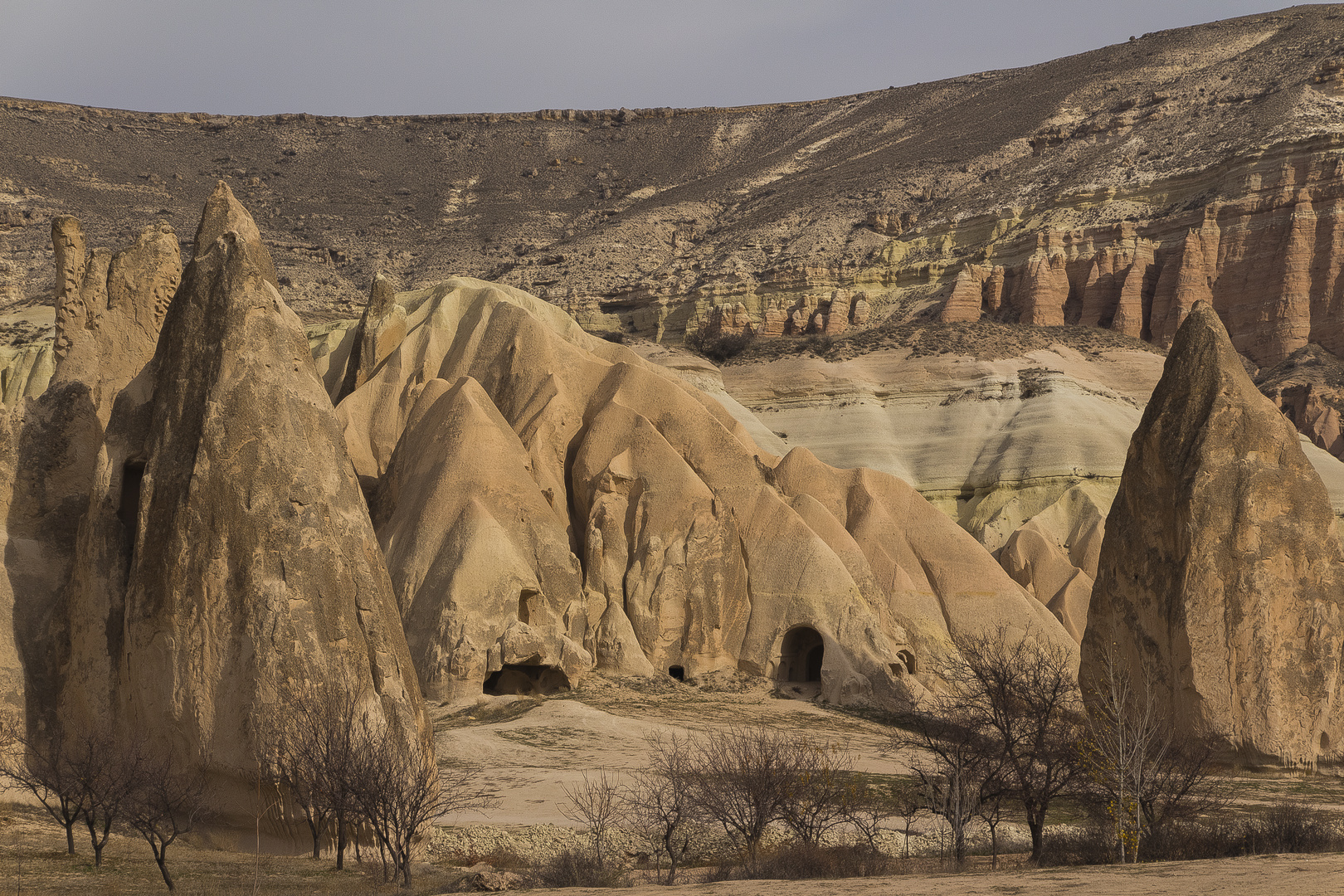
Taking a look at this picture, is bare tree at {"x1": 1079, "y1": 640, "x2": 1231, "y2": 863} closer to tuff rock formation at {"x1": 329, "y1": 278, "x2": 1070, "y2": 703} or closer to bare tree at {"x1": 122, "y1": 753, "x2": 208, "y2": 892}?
tuff rock formation at {"x1": 329, "y1": 278, "x2": 1070, "y2": 703}

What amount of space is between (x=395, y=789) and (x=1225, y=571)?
18.6 metres

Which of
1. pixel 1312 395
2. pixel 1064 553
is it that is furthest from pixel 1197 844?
pixel 1312 395

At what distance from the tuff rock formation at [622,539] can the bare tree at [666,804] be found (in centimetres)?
927

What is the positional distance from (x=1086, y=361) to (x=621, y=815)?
187ft

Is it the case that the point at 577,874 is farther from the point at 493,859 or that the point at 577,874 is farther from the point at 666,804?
the point at 666,804

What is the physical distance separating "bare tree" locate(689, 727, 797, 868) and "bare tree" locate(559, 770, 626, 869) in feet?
4.74

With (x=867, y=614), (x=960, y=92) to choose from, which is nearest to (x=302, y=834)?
(x=867, y=614)

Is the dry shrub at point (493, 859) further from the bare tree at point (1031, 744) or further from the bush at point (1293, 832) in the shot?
the bush at point (1293, 832)

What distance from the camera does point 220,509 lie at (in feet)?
75.0

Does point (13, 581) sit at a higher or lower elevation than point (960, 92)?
lower

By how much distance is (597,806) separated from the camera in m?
25.5

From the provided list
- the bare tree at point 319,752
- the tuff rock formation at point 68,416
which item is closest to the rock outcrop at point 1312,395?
the tuff rock formation at point 68,416

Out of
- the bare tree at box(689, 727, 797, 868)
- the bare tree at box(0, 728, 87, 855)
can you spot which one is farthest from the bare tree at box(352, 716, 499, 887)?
the bare tree at box(0, 728, 87, 855)

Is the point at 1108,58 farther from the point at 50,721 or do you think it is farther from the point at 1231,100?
the point at 50,721
